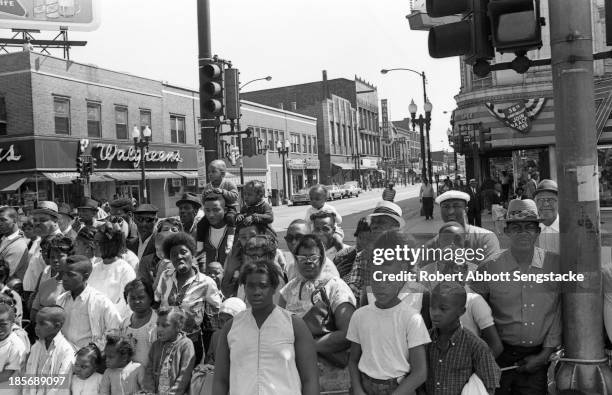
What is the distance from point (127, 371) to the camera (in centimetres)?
426

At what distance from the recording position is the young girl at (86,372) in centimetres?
432

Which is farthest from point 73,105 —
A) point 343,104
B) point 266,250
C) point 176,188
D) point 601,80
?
point 343,104

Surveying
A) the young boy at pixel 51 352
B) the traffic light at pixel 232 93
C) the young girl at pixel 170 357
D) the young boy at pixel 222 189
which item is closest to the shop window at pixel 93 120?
the traffic light at pixel 232 93

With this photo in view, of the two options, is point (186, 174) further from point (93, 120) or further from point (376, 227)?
point (376, 227)

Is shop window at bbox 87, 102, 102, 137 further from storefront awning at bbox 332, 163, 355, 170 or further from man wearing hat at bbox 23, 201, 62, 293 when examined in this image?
storefront awning at bbox 332, 163, 355, 170

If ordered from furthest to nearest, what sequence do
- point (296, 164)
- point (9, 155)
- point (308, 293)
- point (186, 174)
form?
point (296, 164), point (186, 174), point (9, 155), point (308, 293)

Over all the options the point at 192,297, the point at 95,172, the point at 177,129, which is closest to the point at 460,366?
the point at 192,297

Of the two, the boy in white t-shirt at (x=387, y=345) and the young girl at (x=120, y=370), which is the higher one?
the boy in white t-shirt at (x=387, y=345)

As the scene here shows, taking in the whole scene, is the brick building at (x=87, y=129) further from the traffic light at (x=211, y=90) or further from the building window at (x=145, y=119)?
the traffic light at (x=211, y=90)

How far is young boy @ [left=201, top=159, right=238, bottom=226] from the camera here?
19.9ft

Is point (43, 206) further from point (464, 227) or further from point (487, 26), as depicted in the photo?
point (487, 26)

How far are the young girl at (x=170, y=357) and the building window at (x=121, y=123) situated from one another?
30.3 meters

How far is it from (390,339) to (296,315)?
2.41ft

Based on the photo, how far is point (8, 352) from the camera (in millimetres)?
4539
